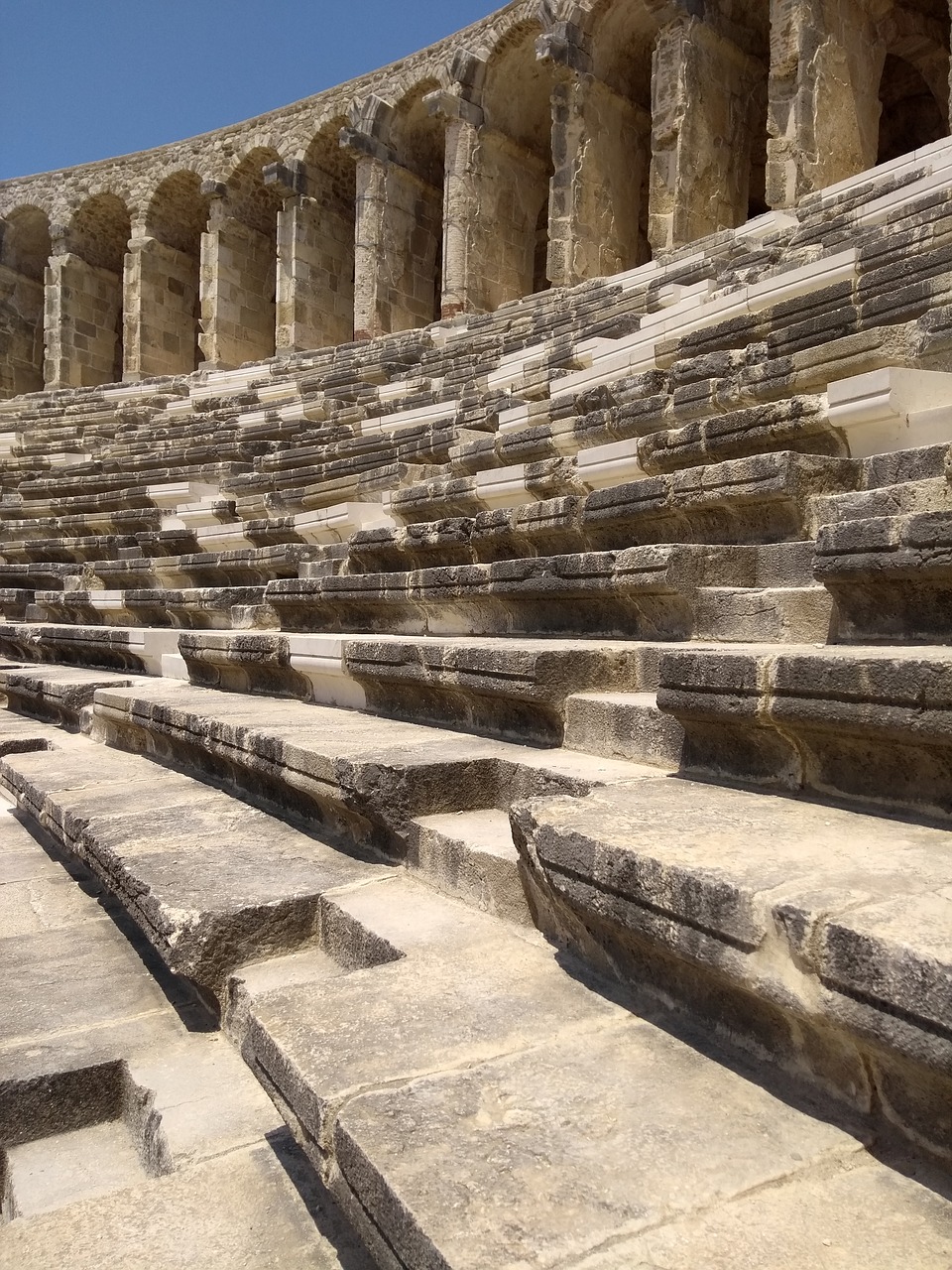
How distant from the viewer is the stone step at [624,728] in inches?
88.7

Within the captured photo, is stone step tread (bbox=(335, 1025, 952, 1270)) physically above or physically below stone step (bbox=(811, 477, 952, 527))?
below

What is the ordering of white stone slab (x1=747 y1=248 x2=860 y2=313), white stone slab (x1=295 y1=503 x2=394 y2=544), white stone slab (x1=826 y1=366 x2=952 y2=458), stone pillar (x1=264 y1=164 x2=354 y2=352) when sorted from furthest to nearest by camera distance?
stone pillar (x1=264 y1=164 x2=354 y2=352)
white stone slab (x1=295 y1=503 x2=394 y2=544)
white stone slab (x1=747 y1=248 x2=860 y2=313)
white stone slab (x1=826 y1=366 x2=952 y2=458)

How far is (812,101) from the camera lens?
10258mm

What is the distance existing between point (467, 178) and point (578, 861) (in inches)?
622

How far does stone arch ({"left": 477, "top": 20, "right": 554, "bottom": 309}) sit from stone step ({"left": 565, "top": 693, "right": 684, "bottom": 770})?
1393 centimetres

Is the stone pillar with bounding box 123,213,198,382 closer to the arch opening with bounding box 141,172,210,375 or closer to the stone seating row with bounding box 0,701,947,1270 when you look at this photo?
the arch opening with bounding box 141,172,210,375

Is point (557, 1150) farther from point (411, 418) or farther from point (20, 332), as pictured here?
point (20, 332)

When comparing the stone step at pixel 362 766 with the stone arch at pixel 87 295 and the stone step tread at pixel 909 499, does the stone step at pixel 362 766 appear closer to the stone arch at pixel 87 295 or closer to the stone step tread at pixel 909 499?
the stone step tread at pixel 909 499

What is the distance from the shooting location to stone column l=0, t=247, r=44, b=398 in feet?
76.0

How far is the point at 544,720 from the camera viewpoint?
269 centimetres

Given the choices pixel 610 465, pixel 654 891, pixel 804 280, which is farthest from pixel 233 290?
pixel 654 891

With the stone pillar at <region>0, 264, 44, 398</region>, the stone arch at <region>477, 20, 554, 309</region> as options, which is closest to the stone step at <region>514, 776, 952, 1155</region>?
the stone arch at <region>477, 20, 554, 309</region>

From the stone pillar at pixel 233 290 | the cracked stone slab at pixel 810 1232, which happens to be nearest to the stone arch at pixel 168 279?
the stone pillar at pixel 233 290

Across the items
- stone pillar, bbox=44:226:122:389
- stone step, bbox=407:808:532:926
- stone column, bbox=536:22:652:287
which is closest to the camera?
stone step, bbox=407:808:532:926
